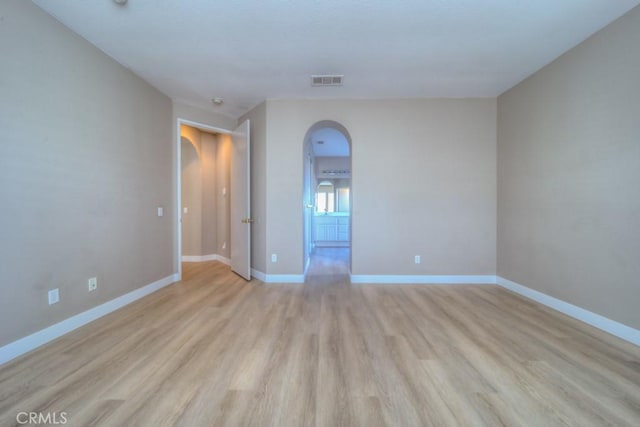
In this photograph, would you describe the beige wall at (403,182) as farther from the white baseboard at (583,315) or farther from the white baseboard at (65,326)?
the white baseboard at (65,326)

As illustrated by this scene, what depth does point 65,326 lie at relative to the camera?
6.53ft

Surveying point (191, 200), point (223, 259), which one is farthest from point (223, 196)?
point (223, 259)

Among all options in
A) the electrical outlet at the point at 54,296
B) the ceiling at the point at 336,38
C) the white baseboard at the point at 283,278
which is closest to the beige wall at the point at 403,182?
the white baseboard at the point at 283,278

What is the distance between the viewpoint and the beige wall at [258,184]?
343cm

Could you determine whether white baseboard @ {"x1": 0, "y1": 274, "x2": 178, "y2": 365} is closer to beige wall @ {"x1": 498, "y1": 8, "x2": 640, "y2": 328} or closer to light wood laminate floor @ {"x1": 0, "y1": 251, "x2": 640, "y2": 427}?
light wood laminate floor @ {"x1": 0, "y1": 251, "x2": 640, "y2": 427}

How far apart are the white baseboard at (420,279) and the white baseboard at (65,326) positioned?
2638mm

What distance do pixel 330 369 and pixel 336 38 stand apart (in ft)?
8.60

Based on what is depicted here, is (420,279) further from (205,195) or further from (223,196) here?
(205,195)

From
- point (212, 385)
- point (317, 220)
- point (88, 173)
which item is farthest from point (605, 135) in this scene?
point (317, 220)

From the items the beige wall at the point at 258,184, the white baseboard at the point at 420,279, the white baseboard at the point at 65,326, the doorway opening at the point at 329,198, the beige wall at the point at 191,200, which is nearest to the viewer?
the white baseboard at the point at 65,326

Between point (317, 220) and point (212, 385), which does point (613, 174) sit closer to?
point (212, 385)

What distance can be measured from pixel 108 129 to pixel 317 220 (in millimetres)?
4756

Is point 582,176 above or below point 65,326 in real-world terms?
above
